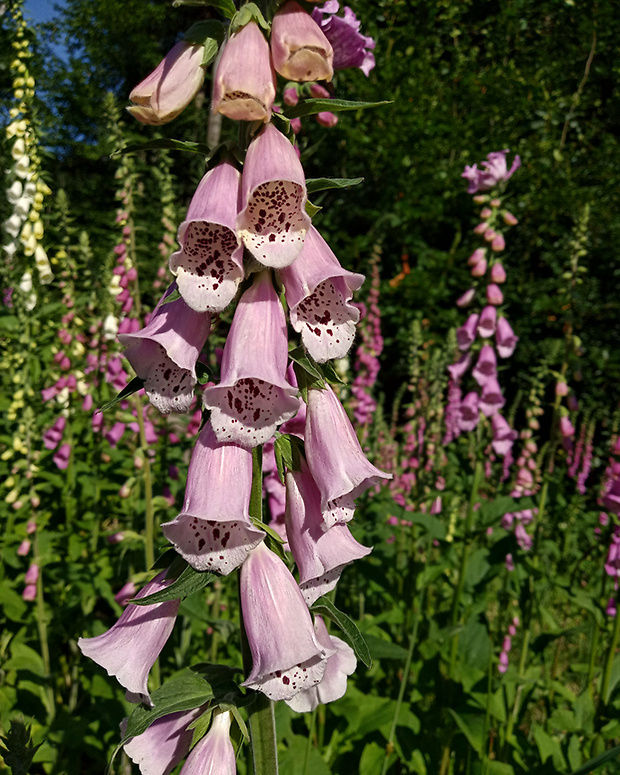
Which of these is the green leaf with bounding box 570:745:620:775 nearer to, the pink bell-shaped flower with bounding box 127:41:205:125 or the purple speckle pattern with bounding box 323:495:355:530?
the purple speckle pattern with bounding box 323:495:355:530

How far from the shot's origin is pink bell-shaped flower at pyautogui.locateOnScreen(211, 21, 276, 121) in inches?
35.6

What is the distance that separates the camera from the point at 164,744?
109cm

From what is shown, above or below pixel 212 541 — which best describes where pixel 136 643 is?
below

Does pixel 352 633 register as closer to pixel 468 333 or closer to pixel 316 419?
pixel 316 419

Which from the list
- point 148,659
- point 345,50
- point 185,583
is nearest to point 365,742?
point 148,659

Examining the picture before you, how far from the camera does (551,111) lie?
656cm

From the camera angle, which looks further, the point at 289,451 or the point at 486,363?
the point at 486,363

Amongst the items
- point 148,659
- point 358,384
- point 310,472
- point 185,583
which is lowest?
point 148,659

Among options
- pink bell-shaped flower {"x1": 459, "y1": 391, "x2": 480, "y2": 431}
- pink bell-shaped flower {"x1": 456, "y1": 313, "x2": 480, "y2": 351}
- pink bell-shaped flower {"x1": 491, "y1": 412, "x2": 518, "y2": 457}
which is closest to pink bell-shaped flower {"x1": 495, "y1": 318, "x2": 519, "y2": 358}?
pink bell-shaped flower {"x1": 456, "y1": 313, "x2": 480, "y2": 351}

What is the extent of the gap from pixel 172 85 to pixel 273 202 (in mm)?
273

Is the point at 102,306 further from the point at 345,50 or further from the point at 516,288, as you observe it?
the point at 516,288

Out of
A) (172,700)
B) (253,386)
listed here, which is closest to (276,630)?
(172,700)

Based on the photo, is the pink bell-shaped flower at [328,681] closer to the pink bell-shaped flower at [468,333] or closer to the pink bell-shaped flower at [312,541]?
the pink bell-shaped flower at [312,541]

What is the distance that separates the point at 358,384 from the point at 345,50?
262cm
